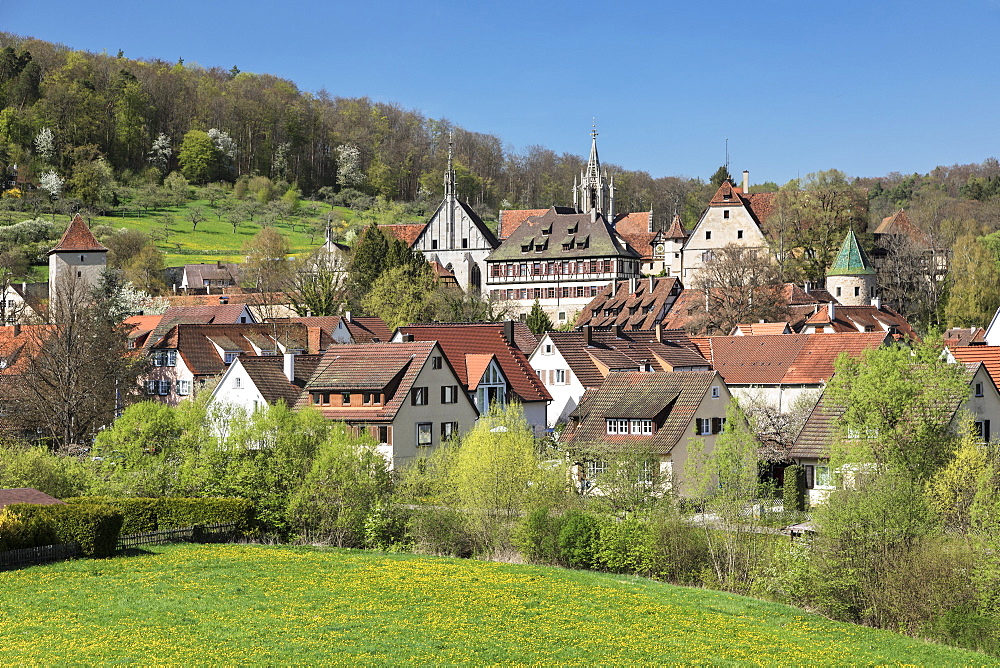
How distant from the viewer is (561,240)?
115250 millimetres

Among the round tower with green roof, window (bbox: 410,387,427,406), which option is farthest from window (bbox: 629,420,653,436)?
the round tower with green roof

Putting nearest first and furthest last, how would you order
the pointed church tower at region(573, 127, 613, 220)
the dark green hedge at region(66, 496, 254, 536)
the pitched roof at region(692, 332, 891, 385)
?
the dark green hedge at region(66, 496, 254, 536), the pitched roof at region(692, 332, 891, 385), the pointed church tower at region(573, 127, 613, 220)

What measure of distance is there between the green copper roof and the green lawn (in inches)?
2784

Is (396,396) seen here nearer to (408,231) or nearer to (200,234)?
(408,231)

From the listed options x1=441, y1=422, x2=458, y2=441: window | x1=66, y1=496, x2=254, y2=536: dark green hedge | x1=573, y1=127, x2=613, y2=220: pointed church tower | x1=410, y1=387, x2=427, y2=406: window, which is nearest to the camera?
x1=66, y1=496, x2=254, y2=536: dark green hedge

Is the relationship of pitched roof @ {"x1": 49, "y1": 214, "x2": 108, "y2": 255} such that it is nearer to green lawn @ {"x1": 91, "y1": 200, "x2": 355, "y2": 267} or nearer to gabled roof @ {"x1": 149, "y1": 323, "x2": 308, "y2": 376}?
gabled roof @ {"x1": 149, "y1": 323, "x2": 308, "y2": 376}

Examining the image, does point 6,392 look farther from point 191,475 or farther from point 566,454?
point 566,454

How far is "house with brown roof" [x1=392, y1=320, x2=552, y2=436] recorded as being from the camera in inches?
2178

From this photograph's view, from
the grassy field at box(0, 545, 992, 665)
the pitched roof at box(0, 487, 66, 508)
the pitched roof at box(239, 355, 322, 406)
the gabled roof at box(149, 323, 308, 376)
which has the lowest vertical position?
the grassy field at box(0, 545, 992, 665)

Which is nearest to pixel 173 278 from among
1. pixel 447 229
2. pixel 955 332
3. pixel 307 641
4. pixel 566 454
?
pixel 447 229

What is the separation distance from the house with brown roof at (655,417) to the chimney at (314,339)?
2473 cm

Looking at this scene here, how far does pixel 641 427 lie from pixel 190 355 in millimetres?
28232

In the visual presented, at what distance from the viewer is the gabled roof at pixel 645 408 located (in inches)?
1898

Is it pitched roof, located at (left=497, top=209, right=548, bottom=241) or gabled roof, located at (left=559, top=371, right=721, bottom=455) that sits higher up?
pitched roof, located at (left=497, top=209, right=548, bottom=241)
